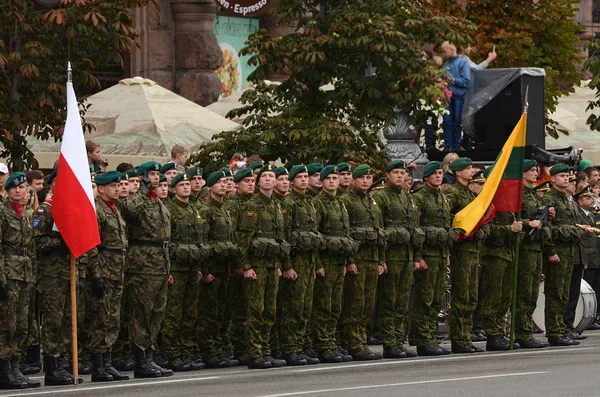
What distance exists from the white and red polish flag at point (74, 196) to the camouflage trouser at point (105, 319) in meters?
0.66

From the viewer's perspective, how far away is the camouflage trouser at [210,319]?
58.3ft

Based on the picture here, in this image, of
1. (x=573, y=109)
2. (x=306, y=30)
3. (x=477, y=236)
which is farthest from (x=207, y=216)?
(x=573, y=109)

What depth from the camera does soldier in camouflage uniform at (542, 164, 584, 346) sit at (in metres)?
19.8

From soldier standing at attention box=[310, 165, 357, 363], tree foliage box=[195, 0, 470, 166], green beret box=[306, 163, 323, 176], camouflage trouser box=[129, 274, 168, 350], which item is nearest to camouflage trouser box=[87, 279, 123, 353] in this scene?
camouflage trouser box=[129, 274, 168, 350]

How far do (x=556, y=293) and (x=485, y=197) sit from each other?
183 centimetres

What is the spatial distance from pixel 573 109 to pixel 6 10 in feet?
51.0

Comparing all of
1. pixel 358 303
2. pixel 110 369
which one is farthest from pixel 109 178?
pixel 358 303

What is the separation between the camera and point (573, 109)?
107 feet

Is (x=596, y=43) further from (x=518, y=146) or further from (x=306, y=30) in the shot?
(x=518, y=146)

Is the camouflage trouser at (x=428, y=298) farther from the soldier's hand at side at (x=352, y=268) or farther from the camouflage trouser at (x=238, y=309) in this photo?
the camouflage trouser at (x=238, y=309)

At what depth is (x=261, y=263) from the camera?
1748 centimetres

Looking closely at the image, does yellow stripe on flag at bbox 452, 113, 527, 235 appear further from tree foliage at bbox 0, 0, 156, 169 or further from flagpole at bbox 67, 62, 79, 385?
flagpole at bbox 67, 62, 79, 385

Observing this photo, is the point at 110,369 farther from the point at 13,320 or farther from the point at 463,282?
the point at 463,282

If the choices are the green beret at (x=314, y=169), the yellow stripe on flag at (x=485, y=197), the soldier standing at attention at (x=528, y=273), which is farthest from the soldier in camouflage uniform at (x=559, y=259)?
the green beret at (x=314, y=169)
